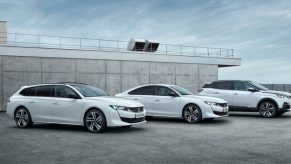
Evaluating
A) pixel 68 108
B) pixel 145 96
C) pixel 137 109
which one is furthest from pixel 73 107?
pixel 145 96

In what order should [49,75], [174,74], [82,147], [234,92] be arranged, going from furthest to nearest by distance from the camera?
[174,74], [49,75], [234,92], [82,147]

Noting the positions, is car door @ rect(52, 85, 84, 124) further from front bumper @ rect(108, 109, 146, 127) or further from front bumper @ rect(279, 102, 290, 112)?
front bumper @ rect(279, 102, 290, 112)

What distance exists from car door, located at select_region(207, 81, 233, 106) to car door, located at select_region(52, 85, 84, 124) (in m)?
7.95

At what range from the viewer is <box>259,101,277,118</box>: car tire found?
16067 mm

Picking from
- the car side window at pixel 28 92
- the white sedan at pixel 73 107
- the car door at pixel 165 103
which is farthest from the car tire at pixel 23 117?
the car door at pixel 165 103

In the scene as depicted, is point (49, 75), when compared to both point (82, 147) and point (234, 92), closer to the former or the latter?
point (234, 92)

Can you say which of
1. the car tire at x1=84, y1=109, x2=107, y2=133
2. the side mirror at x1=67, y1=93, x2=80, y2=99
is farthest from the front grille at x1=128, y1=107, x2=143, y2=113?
the side mirror at x1=67, y1=93, x2=80, y2=99

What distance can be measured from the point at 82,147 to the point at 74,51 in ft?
56.4

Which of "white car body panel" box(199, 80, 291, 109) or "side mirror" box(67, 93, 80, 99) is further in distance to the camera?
"white car body panel" box(199, 80, 291, 109)

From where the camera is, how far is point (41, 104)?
39.6ft

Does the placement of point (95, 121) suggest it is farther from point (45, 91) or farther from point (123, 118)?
point (45, 91)

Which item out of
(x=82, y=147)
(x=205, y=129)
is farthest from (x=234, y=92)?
(x=82, y=147)

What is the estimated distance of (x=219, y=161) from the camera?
677 cm

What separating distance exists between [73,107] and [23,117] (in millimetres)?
2231
